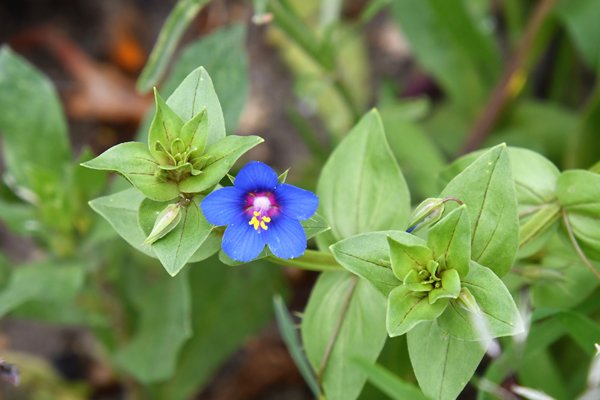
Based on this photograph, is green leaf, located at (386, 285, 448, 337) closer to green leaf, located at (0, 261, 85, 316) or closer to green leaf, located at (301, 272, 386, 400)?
green leaf, located at (301, 272, 386, 400)

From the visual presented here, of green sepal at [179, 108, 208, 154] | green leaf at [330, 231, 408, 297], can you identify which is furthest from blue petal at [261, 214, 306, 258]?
green sepal at [179, 108, 208, 154]

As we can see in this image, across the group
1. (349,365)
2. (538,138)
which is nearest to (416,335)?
(349,365)

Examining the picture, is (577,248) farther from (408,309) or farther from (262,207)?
(262,207)

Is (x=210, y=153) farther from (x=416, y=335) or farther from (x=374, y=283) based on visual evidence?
(x=416, y=335)

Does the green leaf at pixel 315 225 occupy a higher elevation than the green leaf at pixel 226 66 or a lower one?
A: lower

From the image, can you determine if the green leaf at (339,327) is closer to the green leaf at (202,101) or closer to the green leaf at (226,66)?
the green leaf at (202,101)

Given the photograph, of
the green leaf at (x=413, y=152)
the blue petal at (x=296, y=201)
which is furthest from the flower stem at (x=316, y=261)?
the green leaf at (x=413, y=152)
